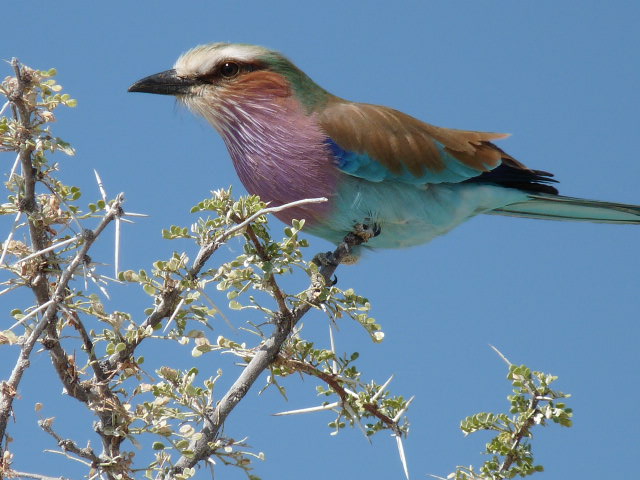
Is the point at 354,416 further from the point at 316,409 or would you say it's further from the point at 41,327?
the point at 41,327

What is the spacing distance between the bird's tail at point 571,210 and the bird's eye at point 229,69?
1421mm

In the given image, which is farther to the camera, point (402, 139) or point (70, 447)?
point (402, 139)

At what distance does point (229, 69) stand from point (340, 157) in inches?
26.6

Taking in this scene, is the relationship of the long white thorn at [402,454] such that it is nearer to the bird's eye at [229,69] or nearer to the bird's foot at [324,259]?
the bird's foot at [324,259]

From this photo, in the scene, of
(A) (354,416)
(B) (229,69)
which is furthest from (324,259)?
(B) (229,69)

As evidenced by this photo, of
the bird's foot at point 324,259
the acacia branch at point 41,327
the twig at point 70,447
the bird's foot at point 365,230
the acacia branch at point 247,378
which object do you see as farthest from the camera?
the bird's foot at point 365,230

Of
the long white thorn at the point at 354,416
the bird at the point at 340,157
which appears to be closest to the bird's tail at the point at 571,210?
the bird at the point at 340,157

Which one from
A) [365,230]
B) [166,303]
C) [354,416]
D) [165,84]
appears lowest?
[166,303]

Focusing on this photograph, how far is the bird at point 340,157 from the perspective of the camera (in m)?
3.24

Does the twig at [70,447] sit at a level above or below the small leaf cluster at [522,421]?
below

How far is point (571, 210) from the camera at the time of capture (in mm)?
3973

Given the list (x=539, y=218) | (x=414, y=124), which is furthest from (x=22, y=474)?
(x=539, y=218)

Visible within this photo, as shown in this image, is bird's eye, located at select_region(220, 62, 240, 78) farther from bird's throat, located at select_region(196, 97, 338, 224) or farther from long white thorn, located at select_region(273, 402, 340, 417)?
long white thorn, located at select_region(273, 402, 340, 417)

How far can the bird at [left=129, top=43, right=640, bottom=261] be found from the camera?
3.24 meters
